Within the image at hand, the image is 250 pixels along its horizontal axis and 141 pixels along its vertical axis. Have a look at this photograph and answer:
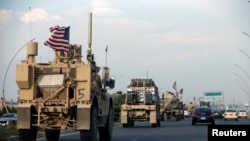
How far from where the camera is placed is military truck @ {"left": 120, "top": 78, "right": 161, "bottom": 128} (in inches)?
1601

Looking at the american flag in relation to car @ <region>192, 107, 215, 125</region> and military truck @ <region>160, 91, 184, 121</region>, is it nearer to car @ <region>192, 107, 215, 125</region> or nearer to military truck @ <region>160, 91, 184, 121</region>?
car @ <region>192, 107, 215, 125</region>

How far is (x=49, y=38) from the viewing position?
21.2 meters

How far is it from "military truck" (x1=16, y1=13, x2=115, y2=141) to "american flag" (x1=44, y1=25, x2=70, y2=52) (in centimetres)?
111

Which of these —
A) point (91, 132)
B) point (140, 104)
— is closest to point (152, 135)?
point (91, 132)

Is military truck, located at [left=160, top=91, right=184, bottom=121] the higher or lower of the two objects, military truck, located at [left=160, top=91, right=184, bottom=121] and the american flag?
the lower

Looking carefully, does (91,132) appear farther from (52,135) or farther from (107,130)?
(52,135)

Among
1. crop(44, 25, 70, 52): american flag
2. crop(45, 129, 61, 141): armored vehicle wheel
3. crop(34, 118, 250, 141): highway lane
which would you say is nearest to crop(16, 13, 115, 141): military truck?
crop(44, 25, 70, 52): american flag

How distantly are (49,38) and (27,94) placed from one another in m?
3.08

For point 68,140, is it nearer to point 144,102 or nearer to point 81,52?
point 81,52

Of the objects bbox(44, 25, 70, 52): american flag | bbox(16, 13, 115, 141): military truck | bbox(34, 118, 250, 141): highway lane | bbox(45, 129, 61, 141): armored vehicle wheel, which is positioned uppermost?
bbox(44, 25, 70, 52): american flag

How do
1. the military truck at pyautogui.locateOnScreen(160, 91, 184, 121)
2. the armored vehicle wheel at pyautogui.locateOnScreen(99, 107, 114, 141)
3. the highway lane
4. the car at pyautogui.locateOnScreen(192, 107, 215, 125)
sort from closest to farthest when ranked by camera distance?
1. the armored vehicle wheel at pyautogui.locateOnScreen(99, 107, 114, 141)
2. the highway lane
3. the car at pyautogui.locateOnScreen(192, 107, 215, 125)
4. the military truck at pyautogui.locateOnScreen(160, 91, 184, 121)

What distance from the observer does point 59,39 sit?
20844mm

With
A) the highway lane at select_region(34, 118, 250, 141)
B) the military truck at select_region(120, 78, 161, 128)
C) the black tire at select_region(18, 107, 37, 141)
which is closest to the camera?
the black tire at select_region(18, 107, 37, 141)

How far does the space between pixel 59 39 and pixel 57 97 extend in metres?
2.82
